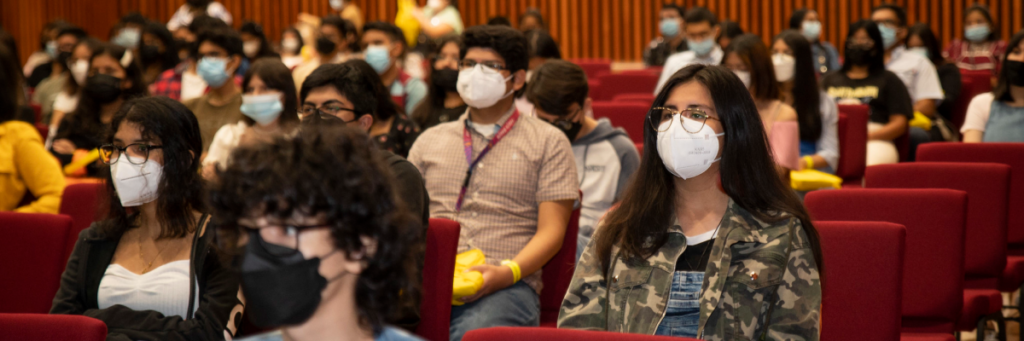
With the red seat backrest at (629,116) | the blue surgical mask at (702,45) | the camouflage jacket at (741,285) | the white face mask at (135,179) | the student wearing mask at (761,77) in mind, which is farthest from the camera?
the blue surgical mask at (702,45)

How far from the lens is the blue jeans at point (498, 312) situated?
102 inches

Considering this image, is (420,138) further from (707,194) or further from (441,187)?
(707,194)

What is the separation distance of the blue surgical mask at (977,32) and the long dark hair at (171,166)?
23.6 ft

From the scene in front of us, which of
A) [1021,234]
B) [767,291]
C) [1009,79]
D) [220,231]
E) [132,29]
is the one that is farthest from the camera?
[132,29]

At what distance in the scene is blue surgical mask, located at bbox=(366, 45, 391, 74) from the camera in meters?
5.82

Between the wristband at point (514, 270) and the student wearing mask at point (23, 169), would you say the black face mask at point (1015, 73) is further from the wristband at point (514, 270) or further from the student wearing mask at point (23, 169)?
the student wearing mask at point (23, 169)

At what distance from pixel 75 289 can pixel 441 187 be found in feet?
3.86

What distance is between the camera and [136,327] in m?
2.12

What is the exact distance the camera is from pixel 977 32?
759 centimetres

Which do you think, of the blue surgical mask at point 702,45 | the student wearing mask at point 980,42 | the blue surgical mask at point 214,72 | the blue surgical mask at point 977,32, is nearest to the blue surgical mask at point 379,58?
the blue surgical mask at point 214,72

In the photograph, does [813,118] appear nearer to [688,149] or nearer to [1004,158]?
[1004,158]

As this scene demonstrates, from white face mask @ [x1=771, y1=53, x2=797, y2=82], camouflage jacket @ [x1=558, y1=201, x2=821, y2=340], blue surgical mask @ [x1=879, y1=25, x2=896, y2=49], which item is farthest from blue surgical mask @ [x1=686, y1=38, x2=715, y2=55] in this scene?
camouflage jacket @ [x1=558, y1=201, x2=821, y2=340]

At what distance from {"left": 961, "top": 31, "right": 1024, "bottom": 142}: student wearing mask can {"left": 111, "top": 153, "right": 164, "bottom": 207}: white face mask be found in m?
3.88

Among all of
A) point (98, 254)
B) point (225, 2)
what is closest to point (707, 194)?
point (98, 254)
